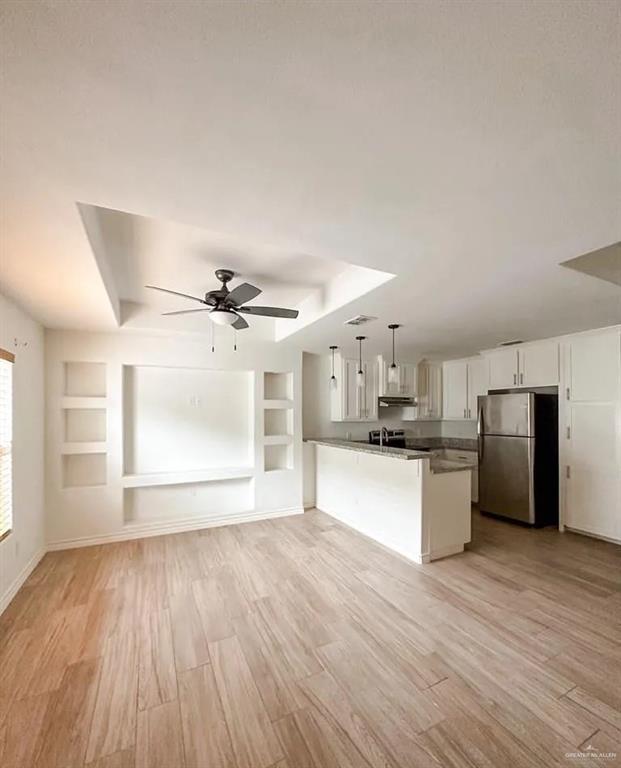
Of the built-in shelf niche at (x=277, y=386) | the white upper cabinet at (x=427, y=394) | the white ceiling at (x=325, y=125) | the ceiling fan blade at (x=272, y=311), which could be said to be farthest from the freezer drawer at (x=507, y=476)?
the ceiling fan blade at (x=272, y=311)

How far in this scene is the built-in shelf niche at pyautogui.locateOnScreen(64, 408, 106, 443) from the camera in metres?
3.95

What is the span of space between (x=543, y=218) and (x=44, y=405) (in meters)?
4.61

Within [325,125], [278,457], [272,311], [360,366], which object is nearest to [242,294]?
[272,311]

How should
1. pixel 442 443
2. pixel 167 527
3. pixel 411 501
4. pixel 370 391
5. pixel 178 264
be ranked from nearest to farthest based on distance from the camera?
A: 1. pixel 178 264
2. pixel 411 501
3. pixel 167 527
4. pixel 370 391
5. pixel 442 443

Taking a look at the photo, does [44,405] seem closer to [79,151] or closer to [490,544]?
[79,151]

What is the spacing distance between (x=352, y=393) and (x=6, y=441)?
4.05m

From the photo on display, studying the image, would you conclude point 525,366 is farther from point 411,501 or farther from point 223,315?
point 223,315

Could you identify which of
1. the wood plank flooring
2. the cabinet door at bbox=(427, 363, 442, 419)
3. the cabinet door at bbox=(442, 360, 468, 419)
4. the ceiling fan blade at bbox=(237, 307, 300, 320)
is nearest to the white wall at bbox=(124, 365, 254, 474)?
the wood plank flooring

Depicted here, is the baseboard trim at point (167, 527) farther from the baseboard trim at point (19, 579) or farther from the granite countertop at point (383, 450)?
the granite countertop at point (383, 450)

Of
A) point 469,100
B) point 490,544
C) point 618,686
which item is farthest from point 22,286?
point 490,544

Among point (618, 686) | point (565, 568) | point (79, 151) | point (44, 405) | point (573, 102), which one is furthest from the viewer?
point (44, 405)

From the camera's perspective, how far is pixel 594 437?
4.04 m

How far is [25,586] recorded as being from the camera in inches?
116

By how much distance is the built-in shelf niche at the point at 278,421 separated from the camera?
506 cm
